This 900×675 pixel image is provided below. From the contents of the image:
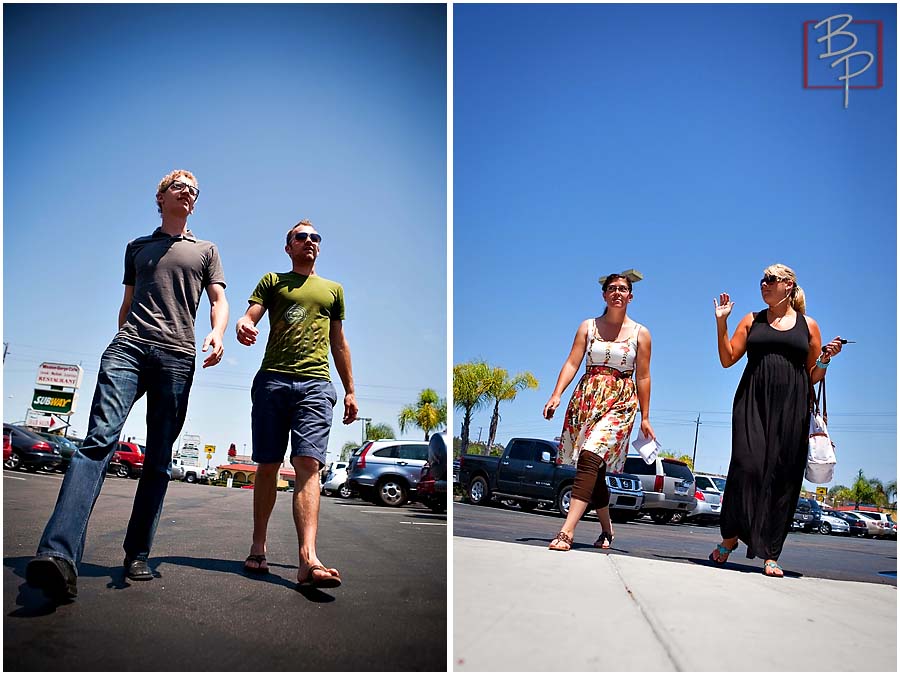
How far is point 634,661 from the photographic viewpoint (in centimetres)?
191

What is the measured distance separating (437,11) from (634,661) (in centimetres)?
302

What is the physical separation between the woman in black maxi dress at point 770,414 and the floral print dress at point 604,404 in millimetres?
520

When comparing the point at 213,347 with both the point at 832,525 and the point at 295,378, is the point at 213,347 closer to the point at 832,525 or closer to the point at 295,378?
the point at 295,378

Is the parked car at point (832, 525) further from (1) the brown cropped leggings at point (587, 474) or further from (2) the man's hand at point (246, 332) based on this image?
(2) the man's hand at point (246, 332)

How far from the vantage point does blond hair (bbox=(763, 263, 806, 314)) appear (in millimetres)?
3945

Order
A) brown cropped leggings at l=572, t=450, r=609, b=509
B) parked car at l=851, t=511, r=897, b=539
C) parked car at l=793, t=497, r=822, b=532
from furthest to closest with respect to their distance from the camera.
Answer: parked car at l=851, t=511, r=897, b=539
parked car at l=793, t=497, r=822, b=532
brown cropped leggings at l=572, t=450, r=609, b=509

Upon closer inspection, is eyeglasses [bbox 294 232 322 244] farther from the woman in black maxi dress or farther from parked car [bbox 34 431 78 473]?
parked car [bbox 34 431 78 473]

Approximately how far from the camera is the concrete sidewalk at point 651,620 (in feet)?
6.41

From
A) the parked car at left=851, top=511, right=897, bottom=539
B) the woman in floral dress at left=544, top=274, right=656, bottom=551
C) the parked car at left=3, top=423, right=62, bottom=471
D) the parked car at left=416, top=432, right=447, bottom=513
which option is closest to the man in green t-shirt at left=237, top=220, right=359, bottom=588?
the woman in floral dress at left=544, top=274, right=656, bottom=551

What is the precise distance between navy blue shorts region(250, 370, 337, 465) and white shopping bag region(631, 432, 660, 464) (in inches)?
74.5

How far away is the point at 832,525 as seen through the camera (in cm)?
2205

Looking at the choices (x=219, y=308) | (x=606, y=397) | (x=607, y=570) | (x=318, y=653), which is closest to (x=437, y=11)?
(x=219, y=308)

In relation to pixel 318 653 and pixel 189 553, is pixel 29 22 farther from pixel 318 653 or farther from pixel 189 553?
pixel 318 653

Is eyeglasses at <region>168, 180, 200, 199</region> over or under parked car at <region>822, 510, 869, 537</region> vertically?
over
